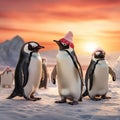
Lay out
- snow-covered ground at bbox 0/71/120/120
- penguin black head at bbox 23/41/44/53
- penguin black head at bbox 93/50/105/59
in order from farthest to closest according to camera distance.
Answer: penguin black head at bbox 93/50/105/59
penguin black head at bbox 23/41/44/53
snow-covered ground at bbox 0/71/120/120

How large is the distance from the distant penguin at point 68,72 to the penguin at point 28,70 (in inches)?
27.5

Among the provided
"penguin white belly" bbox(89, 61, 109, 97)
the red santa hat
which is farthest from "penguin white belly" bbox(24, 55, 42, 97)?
"penguin white belly" bbox(89, 61, 109, 97)

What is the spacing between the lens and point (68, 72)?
9.92 m

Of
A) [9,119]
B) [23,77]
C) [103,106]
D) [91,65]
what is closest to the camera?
[9,119]

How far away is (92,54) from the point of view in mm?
11516

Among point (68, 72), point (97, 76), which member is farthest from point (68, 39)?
point (97, 76)

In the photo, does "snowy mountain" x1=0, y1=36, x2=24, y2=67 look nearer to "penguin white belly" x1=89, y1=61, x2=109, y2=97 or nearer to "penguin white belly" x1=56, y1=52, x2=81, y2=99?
"penguin white belly" x1=89, y1=61, x2=109, y2=97

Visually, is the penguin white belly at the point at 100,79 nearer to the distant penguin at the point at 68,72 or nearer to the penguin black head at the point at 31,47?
the distant penguin at the point at 68,72

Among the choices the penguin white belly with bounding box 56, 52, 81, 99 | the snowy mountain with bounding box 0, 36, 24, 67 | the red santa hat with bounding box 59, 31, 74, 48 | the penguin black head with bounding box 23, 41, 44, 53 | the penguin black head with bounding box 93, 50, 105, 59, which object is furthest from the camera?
the snowy mountain with bounding box 0, 36, 24, 67

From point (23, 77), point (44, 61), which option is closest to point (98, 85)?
point (23, 77)

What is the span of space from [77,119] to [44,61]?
10.1 meters

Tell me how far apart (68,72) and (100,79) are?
165 centimetres

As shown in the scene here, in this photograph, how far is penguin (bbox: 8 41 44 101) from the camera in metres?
10.5

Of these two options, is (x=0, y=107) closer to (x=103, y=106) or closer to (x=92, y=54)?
(x=103, y=106)
